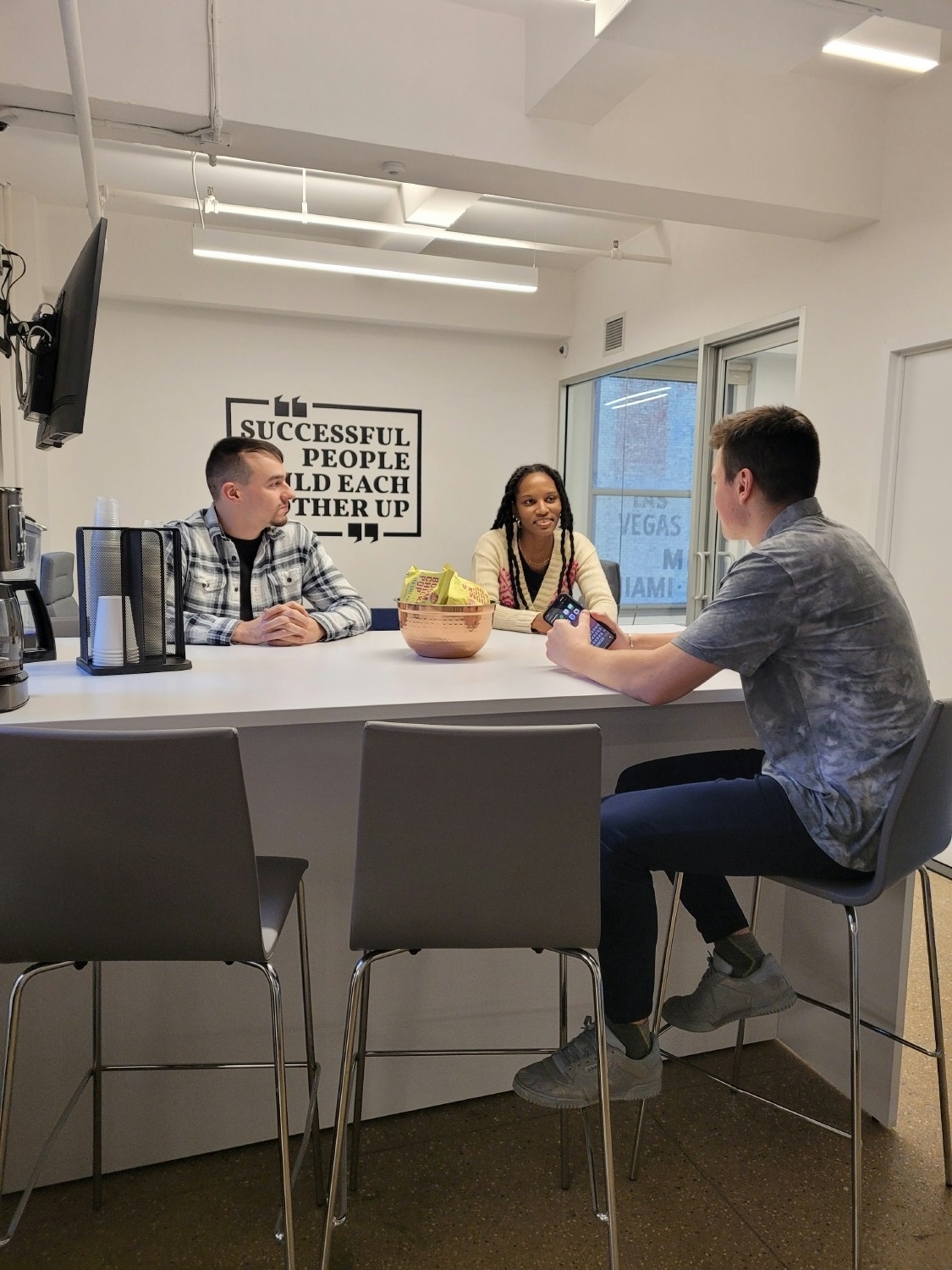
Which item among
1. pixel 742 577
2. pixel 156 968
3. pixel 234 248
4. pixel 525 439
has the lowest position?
A: pixel 156 968

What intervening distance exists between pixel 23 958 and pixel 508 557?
256 centimetres

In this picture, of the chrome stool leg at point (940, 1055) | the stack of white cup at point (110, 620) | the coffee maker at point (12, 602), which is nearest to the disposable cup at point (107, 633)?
the stack of white cup at point (110, 620)

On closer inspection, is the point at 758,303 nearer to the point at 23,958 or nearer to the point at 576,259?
the point at 576,259

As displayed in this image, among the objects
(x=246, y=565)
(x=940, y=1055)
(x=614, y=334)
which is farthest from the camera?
(x=614, y=334)

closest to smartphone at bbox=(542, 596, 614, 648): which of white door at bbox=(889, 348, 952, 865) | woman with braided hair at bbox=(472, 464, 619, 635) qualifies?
woman with braided hair at bbox=(472, 464, 619, 635)

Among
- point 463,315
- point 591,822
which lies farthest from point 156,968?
point 463,315

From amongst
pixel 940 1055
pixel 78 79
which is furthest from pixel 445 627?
pixel 78 79

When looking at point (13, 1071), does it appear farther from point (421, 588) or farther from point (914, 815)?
point (914, 815)

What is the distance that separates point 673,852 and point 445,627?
2.26 feet

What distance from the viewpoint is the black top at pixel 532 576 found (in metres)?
3.54

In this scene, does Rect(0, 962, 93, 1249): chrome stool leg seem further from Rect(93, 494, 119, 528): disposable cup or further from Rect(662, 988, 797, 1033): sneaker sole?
Rect(662, 988, 797, 1033): sneaker sole

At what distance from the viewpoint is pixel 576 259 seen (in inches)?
A: 239

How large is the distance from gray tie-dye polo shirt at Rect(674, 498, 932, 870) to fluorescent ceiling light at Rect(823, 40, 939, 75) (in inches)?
93.3

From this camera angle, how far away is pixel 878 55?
3.09 m
